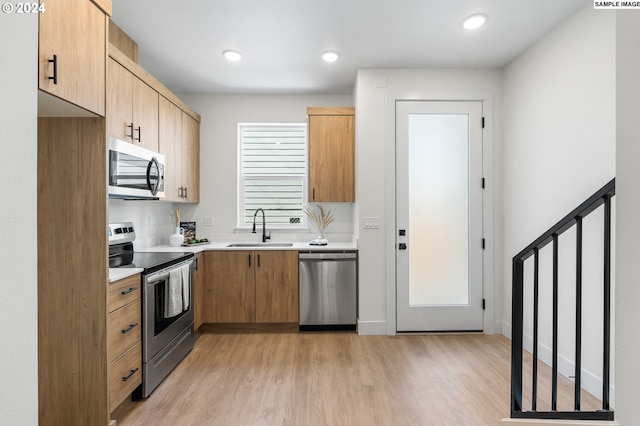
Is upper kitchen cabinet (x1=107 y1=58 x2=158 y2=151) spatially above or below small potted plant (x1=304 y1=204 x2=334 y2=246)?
above

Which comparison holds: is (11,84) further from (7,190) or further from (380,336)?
(380,336)

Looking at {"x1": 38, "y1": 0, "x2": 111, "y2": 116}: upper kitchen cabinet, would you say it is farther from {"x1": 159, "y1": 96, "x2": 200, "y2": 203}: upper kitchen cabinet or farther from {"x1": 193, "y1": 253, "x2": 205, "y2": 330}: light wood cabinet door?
{"x1": 193, "y1": 253, "x2": 205, "y2": 330}: light wood cabinet door

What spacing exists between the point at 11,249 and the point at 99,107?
124 centimetres

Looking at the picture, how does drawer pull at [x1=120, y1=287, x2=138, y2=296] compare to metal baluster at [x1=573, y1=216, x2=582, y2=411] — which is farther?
drawer pull at [x1=120, y1=287, x2=138, y2=296]

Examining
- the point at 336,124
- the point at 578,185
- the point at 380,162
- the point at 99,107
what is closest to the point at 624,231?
the point at 578,185

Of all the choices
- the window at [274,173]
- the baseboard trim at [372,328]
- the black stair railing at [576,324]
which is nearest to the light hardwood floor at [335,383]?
the baseboard trim at [372,328]

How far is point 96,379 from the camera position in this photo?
6.36 feet

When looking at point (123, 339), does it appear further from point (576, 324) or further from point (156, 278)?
point (576, 324)

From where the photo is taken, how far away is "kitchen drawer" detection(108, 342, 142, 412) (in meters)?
2.02

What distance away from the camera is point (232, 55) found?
3271 millimetres

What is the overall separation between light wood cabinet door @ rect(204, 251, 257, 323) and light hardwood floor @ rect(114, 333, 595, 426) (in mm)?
255

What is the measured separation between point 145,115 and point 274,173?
69.2 inches

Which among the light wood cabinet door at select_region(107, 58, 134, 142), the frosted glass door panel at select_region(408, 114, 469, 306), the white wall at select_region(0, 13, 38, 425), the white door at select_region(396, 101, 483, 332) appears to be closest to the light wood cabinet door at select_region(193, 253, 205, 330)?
the light wood cabinet door at select_region(107, 58, 134, 142)

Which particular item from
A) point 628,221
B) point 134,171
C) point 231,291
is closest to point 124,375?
point 134,171
